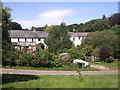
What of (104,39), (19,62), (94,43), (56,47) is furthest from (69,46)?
(19,62)

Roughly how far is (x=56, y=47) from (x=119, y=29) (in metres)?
16.0

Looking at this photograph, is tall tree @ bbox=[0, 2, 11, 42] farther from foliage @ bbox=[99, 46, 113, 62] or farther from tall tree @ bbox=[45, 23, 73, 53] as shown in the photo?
tall tree @ bbox=[45, 23, 73, 53]

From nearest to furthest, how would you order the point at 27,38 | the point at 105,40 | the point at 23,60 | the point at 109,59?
the point at 23,60, the point at 109,59, the point at 105,40, the point at 27,38

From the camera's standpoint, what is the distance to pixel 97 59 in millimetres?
34688

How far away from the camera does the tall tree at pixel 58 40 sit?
38647 millimetres

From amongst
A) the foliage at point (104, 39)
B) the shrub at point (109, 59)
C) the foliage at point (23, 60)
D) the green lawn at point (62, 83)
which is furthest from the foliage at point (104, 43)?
the green lawn at point (62, 83)

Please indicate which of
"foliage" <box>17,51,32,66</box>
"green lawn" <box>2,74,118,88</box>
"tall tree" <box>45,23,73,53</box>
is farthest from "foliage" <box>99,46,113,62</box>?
"green lawn" <box>2,74,118,88</box>

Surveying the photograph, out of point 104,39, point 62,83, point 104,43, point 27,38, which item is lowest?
point 62,83

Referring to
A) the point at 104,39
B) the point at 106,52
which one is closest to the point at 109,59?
the point at 106,52

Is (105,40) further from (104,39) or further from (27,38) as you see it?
(27,38)

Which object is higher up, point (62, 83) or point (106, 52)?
point (106, 52)

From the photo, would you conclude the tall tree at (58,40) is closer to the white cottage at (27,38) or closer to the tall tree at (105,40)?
the tall tree at (105,40)

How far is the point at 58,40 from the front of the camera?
38.4 metres

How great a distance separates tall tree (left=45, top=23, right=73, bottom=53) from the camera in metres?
38.6
